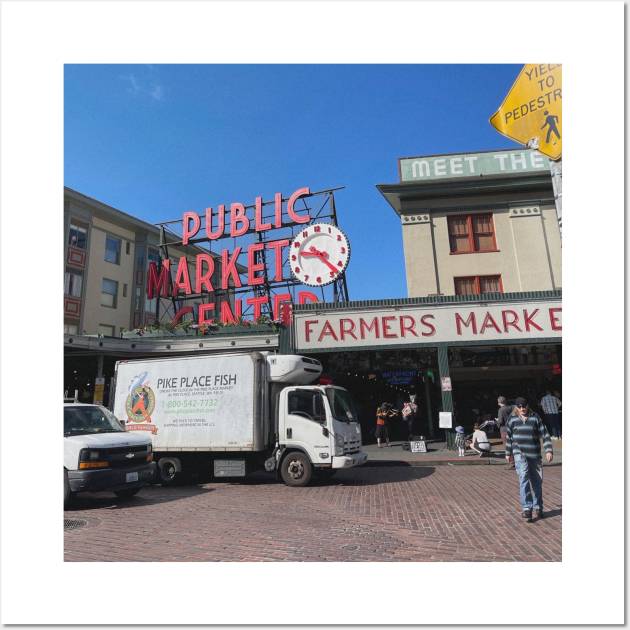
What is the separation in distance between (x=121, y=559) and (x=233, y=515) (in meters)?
2.43

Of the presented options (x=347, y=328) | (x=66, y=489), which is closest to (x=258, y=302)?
(x=347, y=328)

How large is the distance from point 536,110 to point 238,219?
20259 millimetres

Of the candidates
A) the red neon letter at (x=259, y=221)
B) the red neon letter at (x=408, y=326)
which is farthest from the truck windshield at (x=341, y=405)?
the red neon letter at (x=259, y=221)

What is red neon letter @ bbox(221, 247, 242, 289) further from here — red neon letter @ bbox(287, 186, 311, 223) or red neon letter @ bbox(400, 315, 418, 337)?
red neon letter @ bbox(400, 315, 418, 337)

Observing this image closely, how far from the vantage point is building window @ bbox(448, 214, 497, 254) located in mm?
19859

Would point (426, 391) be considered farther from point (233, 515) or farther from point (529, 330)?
point (233, 515)

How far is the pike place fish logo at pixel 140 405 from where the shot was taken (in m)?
11.8


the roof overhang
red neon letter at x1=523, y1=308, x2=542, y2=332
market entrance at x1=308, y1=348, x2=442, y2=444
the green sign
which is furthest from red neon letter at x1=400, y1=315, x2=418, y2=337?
the green sign

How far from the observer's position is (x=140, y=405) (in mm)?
11984

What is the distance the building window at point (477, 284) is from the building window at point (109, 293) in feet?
83.0

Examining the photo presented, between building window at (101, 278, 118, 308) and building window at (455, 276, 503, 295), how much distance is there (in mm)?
25312

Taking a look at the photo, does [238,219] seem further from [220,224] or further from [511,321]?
[511,321]

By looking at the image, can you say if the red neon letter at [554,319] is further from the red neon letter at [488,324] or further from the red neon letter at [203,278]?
the red neon letter at [203,278]
